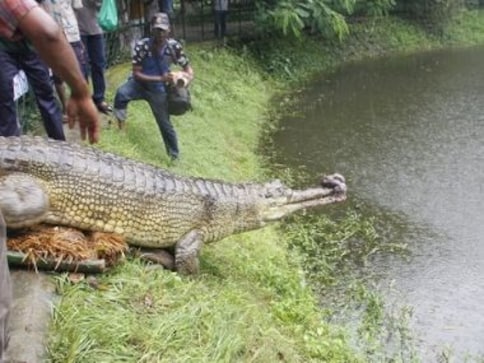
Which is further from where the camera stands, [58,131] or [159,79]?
[159,79]

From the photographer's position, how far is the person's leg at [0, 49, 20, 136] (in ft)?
16.4

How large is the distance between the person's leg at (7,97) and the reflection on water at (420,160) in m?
3.18

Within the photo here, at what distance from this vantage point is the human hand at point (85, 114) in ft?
10.4

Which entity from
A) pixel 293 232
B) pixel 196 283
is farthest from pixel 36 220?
pixel 293 232

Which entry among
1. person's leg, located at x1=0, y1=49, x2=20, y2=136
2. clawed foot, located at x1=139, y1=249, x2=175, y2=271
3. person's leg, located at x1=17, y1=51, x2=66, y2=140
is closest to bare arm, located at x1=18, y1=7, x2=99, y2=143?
clawed foot, located at x1=139, y1=249, x2=175, y2=271

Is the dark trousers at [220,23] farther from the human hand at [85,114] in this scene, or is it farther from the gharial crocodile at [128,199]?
the human hand at [85,114]

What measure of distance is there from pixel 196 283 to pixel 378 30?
14466mm

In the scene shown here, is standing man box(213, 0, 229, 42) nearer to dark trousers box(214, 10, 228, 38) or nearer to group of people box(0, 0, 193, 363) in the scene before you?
dark trousers box(214, 10, 228, 38)

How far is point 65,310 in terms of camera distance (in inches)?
143

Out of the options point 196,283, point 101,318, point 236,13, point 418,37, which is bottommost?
point 418,37

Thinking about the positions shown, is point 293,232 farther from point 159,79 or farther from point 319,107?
point 319,107

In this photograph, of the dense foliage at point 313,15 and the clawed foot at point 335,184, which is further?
the dense foliage at point 313,15

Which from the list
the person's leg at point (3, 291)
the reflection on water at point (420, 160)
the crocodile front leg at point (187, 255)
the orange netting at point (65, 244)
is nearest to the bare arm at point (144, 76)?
the reflection on water at point (420, 160)

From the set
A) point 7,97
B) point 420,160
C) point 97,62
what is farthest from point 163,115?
point 420,160
